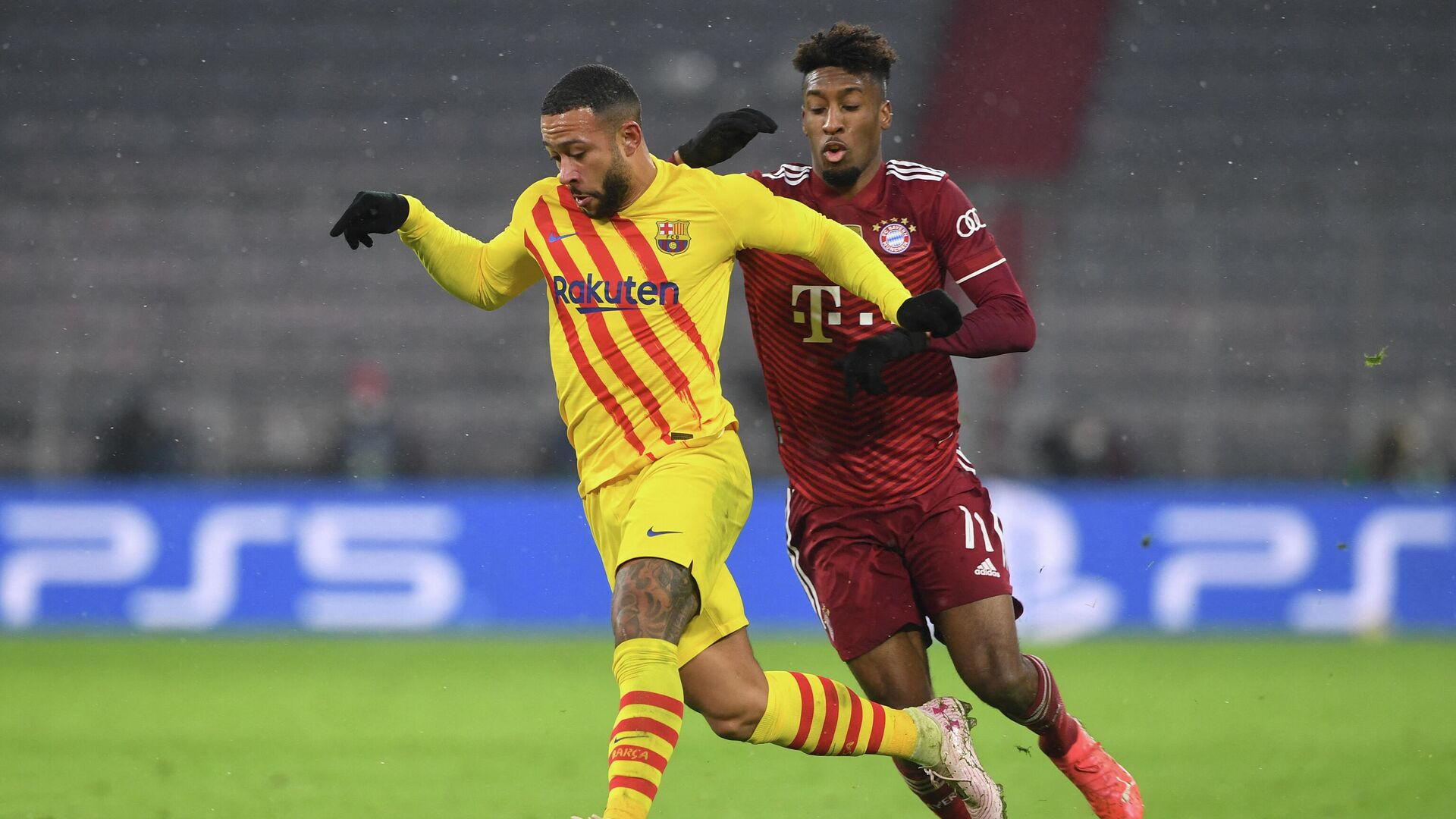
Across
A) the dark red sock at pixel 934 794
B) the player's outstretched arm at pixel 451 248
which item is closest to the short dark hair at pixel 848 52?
the player's outstretched arm at pixel 451 248

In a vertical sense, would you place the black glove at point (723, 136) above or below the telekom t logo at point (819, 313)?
above

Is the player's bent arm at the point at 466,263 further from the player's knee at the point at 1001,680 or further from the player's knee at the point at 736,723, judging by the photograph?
the player's knee at the point at 1001,680

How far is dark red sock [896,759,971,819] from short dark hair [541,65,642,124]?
76.4 inches

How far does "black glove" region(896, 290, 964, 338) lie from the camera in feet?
13.8

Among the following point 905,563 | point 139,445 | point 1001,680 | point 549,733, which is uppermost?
point 139,445

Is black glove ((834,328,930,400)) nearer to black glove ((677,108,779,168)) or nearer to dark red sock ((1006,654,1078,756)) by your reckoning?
black glove ((677,108,779,168))

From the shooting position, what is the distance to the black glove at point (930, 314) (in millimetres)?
4199

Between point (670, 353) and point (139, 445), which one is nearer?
point (670, 353)

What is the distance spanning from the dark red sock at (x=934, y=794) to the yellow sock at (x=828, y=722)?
0.97 ft

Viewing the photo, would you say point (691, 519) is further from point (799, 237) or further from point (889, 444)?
point (889, 444)

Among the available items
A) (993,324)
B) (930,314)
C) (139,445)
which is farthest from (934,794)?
(139,445)

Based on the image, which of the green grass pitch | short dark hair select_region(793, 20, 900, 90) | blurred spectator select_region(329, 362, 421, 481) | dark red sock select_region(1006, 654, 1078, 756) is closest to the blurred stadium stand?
blurred spectator select_region(329, 362, 421, 481)

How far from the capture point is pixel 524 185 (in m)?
16.2

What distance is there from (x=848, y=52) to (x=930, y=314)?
882 mm
